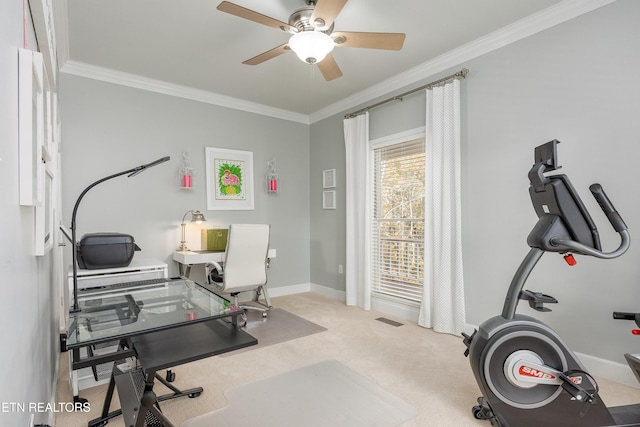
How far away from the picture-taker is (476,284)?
315cm

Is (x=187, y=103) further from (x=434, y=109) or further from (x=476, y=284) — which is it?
(x=476, y=284)

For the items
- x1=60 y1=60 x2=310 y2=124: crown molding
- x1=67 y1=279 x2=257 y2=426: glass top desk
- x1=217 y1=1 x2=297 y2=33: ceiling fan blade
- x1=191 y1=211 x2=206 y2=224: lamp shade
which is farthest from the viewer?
x1=191 y1=211 x2=206 y2=224: lamp shade

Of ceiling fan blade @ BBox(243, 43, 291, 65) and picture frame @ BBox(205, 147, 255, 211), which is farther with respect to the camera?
picture frame @ BBox(205, 147, 255, 211)

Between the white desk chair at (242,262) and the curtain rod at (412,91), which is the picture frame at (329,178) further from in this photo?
the white desk chair at (242,262)

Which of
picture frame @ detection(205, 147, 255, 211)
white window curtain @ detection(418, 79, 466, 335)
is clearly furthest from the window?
picture frame @ detection(205, 147, 255, 211)

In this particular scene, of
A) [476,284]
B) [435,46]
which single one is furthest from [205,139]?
[476,284]

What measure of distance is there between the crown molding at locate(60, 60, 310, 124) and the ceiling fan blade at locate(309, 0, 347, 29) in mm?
2385

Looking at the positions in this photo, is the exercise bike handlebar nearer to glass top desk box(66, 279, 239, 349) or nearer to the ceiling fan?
the ceiling fan

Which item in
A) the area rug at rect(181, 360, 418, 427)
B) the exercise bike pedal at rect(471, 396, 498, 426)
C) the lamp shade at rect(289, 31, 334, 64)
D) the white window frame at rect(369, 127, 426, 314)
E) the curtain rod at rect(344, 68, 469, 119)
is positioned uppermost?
the curtain rod at rect(344, 68, 469, 119)

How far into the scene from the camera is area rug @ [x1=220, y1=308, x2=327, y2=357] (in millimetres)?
3197

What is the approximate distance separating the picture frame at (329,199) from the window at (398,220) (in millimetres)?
759

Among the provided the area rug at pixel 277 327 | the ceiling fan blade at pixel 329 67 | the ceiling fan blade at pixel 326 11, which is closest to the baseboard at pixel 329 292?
the area rug at pixel 277 327

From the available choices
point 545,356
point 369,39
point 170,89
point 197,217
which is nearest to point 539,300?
point 545,356

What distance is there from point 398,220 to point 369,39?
205 cm
